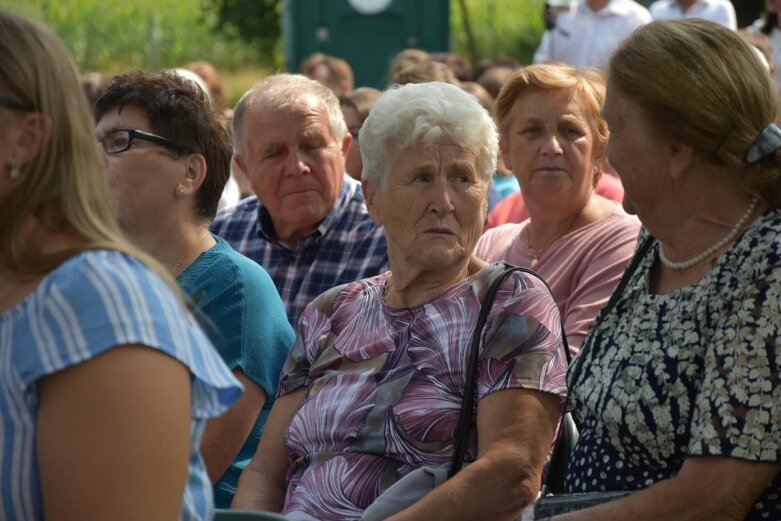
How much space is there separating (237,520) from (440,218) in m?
1.30

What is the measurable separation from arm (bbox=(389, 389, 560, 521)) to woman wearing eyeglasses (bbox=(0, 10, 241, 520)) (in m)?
1.03

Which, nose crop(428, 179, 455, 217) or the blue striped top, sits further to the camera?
nose crop(428, 179, 455, 217)

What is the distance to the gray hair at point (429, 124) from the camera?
126 inches

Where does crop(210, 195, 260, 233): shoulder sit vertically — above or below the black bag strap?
below

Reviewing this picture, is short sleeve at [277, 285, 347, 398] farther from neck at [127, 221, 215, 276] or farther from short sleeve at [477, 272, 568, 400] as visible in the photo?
short sleeve at [477, 272, 568, 400]

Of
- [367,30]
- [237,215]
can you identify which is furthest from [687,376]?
[367,30]

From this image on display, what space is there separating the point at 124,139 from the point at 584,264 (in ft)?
4.98

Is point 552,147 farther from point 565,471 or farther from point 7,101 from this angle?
point 7,101

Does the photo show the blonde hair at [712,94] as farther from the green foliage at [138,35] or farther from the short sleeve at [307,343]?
the green foliage at [138,35]

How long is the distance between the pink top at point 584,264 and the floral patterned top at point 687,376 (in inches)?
37.1

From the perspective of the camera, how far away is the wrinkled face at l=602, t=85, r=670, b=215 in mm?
2684

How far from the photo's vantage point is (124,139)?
3.46 meters

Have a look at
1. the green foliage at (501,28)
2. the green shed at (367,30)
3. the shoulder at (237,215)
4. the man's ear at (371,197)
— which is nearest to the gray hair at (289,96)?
the shoulder at (237,215)

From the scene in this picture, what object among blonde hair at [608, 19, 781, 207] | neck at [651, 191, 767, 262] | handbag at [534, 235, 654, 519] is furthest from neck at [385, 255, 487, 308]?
blonde hair at [608, 19, 781, 207]
